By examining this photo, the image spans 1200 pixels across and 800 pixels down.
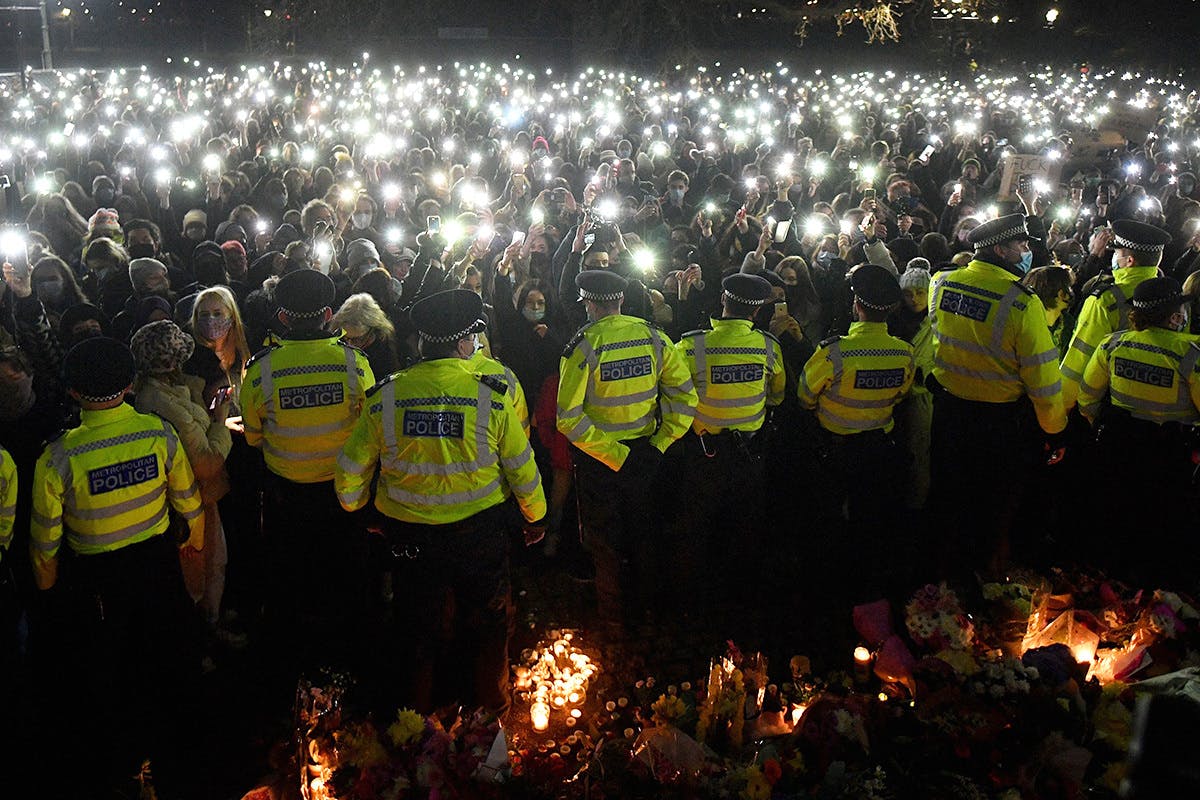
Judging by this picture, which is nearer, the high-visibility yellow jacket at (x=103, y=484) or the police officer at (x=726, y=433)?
the high-visibility yellow jacket at (x=103, y=484)

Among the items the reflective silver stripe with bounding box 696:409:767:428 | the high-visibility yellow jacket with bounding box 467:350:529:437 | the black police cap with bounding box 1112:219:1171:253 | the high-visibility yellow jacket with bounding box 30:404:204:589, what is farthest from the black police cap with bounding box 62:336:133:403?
the black police cap with bounding box 1112:219:1171:253

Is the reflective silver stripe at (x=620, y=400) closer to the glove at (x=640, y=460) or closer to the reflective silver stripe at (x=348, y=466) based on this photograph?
the glove at (x=640, y=460)

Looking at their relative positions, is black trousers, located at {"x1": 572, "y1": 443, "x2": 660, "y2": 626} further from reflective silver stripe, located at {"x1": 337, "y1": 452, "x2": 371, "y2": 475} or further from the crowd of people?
reflective silver stripe, located at {"x1": 337, "y1": 452, "x2": 371, "y2": 475}

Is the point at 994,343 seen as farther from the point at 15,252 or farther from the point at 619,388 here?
the point at 15,252

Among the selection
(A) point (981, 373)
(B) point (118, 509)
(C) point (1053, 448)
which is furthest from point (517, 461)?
(C) point (1053, 448)

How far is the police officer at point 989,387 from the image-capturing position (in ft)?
16.6

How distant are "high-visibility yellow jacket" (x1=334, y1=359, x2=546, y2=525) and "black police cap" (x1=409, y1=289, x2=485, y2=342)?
0.14 metres

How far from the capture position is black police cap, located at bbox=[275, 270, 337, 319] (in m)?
4.58

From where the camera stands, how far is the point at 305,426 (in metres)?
4.61

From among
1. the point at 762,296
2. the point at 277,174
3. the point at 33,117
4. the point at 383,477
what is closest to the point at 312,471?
the point at 383,477

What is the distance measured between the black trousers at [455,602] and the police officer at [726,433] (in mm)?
1537

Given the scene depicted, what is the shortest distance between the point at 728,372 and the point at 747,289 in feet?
1.74

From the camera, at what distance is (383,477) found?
4.19 meters

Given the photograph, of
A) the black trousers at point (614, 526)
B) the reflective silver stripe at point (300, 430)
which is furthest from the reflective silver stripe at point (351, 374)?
the black trousers at point (614, 526)
